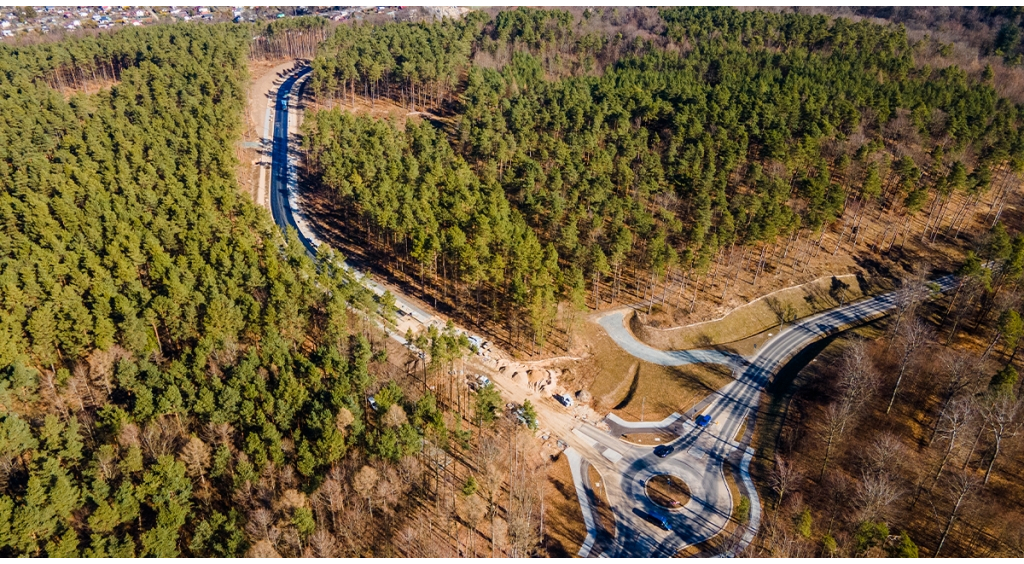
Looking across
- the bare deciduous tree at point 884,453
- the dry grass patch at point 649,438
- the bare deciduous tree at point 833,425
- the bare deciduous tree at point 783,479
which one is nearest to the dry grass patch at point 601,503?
the dry grass patch at point 649,438

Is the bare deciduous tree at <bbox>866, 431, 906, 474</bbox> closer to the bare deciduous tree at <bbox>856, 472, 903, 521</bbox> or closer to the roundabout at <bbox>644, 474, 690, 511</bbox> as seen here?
the bare deciduous tree at <bbox>856, 472, 903, 521</bbox>

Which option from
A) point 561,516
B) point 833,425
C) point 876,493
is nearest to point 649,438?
point 561,516

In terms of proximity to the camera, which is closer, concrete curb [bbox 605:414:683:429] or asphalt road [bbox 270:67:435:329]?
concrete curb [bbox 605:414:683:429]

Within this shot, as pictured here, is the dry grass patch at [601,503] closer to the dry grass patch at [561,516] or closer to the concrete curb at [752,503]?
the dry grass patch at [561,516]

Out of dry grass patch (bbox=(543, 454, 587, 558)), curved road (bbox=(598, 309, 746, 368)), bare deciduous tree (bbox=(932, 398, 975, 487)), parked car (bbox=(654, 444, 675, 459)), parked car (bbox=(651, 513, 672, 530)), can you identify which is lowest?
dry grass patch (bbox=(543, 454, 587, 558))

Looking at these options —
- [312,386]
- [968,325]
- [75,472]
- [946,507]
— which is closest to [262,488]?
[312,386]

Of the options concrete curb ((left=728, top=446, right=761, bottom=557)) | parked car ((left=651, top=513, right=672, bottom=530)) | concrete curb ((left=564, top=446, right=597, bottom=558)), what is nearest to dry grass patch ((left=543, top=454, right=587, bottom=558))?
concrete curb ((left=564, top=446, right=597, bottom=558))

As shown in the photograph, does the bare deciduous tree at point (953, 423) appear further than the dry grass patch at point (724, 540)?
Yes

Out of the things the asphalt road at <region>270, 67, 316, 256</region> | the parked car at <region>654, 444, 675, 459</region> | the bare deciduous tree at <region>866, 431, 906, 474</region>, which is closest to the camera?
the bare deciduous tree at <region>866, 431, 906, 474</region>
